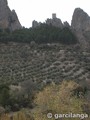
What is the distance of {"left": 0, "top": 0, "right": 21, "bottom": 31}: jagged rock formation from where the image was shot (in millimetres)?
140587

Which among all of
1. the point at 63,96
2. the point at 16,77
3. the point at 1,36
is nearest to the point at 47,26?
the point at 1,36

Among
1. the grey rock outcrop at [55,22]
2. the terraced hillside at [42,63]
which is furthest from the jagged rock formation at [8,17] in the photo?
the terraced hillside at [42,63]

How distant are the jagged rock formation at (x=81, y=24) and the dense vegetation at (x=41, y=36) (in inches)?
183

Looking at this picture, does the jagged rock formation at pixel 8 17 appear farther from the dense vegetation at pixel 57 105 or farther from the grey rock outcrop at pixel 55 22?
the dense vegetation at pixel 57 105

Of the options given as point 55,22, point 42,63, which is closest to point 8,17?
point 55,22

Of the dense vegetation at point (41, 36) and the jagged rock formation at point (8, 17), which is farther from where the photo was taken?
the jagged rock formation at point (8, 17)

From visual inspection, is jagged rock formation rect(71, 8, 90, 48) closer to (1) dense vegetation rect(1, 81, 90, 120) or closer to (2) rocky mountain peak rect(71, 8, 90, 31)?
(2) rocky mountain peak rect(71, 8, 90, 31)

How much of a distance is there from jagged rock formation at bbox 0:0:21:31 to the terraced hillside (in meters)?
26.5

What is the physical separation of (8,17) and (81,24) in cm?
2448

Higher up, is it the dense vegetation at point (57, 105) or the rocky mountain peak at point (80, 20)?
the rocky mountain peak at point (80, 20)

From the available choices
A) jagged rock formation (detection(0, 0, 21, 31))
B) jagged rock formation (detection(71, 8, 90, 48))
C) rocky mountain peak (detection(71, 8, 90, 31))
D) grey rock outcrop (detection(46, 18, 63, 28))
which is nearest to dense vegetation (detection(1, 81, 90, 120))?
jagged rock formation (detection(71, 8, 90, 48))

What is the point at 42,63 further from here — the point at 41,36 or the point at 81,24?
the point at 81,24

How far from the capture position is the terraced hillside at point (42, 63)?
84125mm

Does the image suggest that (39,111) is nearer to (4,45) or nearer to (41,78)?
(41,78)
